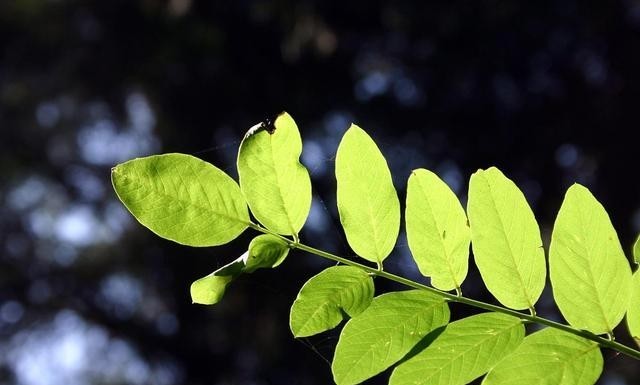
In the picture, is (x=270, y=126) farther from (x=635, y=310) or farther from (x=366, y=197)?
(x=635, y=310)

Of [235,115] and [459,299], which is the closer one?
[459,299]

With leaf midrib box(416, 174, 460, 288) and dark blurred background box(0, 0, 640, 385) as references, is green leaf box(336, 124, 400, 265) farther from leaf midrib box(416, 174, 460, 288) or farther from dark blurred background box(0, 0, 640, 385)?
dark blurred background box(0, 0, 640, 385)

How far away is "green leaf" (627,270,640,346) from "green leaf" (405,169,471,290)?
10 centimetres

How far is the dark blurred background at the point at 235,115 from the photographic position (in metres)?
6.34

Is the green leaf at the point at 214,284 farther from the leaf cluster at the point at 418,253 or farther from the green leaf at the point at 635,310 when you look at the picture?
the green leaf at the point at 635,310

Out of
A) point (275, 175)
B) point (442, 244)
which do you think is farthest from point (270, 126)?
point (442, 244)

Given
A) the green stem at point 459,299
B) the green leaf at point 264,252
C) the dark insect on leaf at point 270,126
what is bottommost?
→ the green leaf at point 264,252

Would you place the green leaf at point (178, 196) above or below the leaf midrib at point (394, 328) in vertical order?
above

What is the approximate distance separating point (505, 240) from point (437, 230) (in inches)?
1.7

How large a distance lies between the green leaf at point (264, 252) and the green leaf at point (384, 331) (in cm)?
6

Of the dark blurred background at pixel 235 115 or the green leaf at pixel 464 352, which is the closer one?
the green leaf at pixel 464 352

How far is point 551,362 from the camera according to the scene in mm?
514

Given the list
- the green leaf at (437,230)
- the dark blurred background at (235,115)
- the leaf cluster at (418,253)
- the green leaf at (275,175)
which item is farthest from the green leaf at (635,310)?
the dark blurred background at (235,115)

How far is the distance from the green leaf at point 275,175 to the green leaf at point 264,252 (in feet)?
0.05
